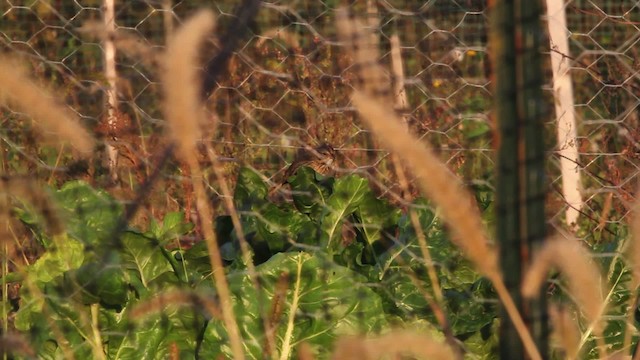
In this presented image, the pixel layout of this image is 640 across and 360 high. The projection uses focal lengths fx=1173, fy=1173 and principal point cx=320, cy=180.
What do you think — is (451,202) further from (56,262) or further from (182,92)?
(56,262)

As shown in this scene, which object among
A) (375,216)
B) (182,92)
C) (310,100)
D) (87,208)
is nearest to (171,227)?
(87,208)

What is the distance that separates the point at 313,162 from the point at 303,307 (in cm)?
73

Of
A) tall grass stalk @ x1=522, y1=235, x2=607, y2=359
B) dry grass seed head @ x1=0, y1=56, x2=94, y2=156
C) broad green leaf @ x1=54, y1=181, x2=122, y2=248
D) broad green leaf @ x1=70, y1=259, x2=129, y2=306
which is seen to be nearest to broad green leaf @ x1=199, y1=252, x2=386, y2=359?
broad green leaf @ x1=70, y1=259, x2=129, y2=306

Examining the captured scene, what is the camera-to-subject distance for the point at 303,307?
1776 mm

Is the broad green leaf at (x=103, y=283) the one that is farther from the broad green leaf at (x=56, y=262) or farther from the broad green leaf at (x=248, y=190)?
the broad green leaf at (x=248, y=190)

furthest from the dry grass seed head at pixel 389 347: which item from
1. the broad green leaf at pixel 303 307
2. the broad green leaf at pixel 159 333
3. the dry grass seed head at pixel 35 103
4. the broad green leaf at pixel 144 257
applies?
the broad green leaf at pixel 144 257

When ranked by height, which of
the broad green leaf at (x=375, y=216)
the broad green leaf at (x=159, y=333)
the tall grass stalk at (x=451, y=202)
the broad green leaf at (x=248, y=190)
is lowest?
the broad green leaf at (x=159, y=333)

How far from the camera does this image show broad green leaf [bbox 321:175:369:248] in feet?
7.00

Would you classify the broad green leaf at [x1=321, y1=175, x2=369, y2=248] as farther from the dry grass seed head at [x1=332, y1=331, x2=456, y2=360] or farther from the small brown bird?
the dry grass seed head at [x1=332, y1=331, x2=456, y2=360]

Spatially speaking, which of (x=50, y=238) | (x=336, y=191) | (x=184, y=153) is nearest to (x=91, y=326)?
(x=50, y=238)

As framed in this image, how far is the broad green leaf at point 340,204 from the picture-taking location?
2.13m

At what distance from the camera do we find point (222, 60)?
0.51 m

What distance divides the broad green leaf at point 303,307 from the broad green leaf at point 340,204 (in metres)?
0.32

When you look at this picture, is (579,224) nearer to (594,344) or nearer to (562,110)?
(562,110)
